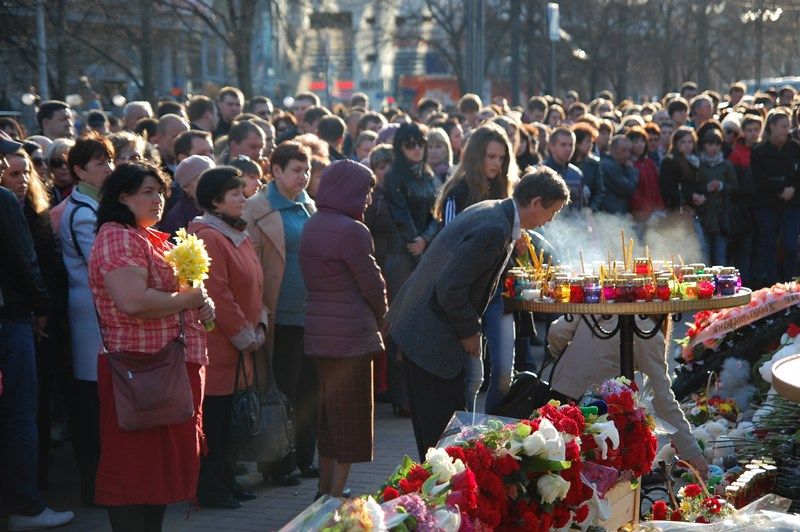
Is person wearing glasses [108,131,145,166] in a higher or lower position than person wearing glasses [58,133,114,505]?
higher

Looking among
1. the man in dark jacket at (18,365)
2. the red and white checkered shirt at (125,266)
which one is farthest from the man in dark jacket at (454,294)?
the man in dark jacket at (18,365)

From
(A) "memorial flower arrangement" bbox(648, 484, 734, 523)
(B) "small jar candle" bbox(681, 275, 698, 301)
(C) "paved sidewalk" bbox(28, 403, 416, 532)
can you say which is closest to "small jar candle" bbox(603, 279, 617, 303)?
(B) "small jar candle" bbox(681, 275, 698, 301)

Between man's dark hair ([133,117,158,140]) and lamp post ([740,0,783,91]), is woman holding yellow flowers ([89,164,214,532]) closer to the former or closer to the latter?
man's dark hair ([133,117,158,140])

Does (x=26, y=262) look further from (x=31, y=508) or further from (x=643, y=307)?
(x=643, y=307)

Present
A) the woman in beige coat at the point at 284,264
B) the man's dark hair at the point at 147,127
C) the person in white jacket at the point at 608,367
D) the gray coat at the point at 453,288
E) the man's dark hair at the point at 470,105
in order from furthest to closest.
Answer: the man's dark hair at the point at 470,105, the man's dark hair at the point at 147,127, the woman in beige coat at the point at 284,264, the person in white jacket at the point at 608,367, the gray coat at the point at 453,288

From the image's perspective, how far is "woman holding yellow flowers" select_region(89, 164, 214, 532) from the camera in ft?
18.8

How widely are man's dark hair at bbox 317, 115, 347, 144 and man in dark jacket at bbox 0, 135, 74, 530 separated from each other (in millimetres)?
5227

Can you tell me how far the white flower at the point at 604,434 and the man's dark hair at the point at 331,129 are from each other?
297 inches

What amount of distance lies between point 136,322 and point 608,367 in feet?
8.14

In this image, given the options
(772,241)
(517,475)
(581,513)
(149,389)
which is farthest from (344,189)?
(772,241)

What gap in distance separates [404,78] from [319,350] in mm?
54893

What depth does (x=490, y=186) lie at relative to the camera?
836 cm

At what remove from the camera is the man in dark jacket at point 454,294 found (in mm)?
6203

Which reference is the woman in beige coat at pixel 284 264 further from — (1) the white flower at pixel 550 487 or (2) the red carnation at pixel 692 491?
(1) the white flower at pixel 550 487
